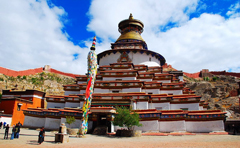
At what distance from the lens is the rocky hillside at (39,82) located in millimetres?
38281

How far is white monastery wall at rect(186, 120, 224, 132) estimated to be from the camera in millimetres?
13438

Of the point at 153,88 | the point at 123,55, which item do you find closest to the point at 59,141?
the point at 153,88

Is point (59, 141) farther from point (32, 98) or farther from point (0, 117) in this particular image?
point (32, 98)

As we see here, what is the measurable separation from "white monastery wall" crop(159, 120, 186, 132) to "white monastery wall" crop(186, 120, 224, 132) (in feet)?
2.56

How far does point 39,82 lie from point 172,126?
38.9 meters

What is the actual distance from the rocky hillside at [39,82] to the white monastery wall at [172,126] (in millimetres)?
32127

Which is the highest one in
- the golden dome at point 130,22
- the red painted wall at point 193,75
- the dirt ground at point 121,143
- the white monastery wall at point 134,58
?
the golden dome at point 130,22

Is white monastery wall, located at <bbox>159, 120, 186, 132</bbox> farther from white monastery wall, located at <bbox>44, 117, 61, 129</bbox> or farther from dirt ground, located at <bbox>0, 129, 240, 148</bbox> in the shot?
white monastery wall, located at <bbox>44, 117, 61, 129</bbox>

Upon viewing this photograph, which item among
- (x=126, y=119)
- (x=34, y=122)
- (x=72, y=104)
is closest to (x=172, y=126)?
(x=126, y=119)

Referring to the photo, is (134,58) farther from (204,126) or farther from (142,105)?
(204,126)

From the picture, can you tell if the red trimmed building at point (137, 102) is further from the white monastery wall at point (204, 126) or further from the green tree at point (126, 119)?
the green tree at point (126, 119)

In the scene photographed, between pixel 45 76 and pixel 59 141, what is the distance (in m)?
43.5

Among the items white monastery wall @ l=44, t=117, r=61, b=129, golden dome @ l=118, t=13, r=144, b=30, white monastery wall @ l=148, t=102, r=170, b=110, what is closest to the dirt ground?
white monastery wall @ l=44, t=117, r=61, b=129

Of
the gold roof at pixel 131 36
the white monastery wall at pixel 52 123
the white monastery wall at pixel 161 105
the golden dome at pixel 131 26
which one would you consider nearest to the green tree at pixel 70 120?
the white monastery wall at pixel 52 123
